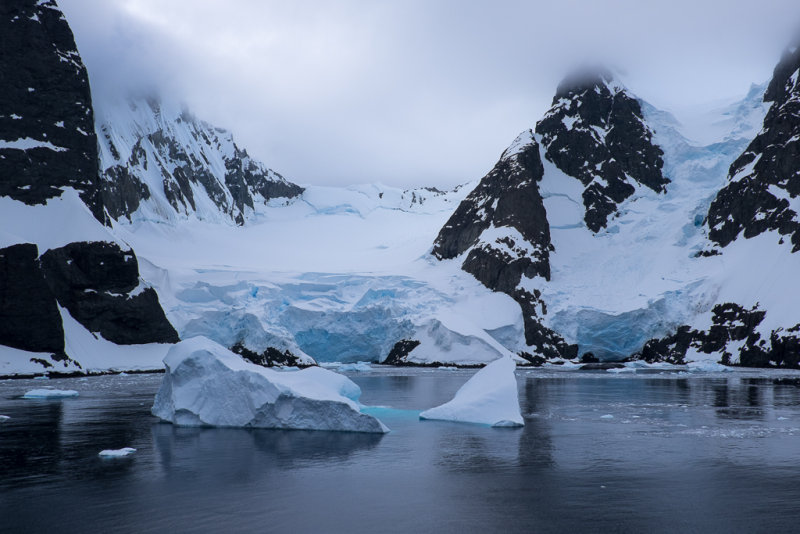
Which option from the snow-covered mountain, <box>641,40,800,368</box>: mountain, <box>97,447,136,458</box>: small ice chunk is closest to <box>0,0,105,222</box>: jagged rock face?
the snow-covered mountain

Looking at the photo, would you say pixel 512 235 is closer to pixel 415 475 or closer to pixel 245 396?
pixel 245 396

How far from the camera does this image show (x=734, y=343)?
253 feet

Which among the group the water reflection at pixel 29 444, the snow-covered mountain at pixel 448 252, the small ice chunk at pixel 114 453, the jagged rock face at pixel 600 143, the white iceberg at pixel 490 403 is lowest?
the water reflection at pixel 29 444

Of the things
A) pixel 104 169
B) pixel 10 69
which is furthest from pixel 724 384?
pixel 104 169

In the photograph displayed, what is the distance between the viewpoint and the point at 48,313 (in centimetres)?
6300

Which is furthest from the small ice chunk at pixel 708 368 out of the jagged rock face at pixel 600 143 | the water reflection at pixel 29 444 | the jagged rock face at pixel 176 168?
the jagged rock face at pixel 176 168

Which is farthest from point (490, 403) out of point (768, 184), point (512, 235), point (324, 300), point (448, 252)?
point (448, 252)

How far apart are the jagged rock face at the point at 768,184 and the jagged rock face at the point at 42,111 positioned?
75708 mm

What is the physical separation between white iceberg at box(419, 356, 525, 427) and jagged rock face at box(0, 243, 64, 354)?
146 ft

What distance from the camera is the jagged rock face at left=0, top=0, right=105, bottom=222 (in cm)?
7362

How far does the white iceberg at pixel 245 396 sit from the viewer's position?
2597 cm

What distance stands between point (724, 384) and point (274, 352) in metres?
40.9

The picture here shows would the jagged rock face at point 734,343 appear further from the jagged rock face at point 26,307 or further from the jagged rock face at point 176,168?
the jagged rock face at point 176,168

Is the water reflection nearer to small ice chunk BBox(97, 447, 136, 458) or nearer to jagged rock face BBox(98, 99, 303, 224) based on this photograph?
small ice chunk BBox(97, 447, 136, 458)
